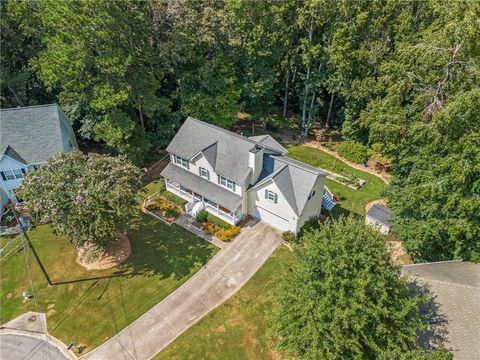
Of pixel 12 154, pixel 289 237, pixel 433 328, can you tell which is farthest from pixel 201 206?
pixel 433 328

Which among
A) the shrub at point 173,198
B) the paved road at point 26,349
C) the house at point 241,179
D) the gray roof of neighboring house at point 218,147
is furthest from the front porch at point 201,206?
the paved road at point 26,349

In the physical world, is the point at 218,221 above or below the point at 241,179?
below

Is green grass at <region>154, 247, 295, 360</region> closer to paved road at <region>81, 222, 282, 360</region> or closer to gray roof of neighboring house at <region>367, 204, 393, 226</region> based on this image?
paved road at <region>81, 222, 282, 360</region>

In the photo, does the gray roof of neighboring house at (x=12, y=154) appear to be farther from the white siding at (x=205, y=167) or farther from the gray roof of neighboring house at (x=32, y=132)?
the white siding at (x=205, y=167)

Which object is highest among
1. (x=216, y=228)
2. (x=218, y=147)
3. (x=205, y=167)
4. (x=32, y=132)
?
(x=32, y=132)

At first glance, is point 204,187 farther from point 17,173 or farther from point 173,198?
point 17,173

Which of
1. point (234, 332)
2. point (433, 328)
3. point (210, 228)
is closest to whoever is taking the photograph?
point (433, 328)

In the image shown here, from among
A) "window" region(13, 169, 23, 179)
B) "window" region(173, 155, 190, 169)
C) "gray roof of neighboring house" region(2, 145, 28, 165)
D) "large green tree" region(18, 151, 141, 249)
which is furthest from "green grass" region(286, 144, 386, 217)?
"window" region(13, 169, 23, 179)
